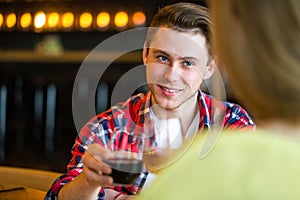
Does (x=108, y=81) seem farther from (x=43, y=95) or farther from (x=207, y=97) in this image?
(x=207, y=97)

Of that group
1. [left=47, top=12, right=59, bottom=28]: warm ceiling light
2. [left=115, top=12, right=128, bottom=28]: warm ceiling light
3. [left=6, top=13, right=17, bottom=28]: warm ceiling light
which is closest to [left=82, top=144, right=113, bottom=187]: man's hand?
[left=115, top=12, right=128, bottom=28]: warm ceiling light

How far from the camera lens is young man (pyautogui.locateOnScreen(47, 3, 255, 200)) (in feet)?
→ 5.96

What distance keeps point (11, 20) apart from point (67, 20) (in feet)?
1.96

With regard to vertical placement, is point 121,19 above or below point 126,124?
above

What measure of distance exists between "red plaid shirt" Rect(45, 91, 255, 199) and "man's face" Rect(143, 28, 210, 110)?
0.23ft

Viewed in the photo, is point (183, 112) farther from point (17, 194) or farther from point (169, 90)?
point (17, 194)

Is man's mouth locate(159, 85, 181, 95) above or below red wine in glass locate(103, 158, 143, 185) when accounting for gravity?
above

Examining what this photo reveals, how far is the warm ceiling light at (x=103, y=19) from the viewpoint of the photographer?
5016mm

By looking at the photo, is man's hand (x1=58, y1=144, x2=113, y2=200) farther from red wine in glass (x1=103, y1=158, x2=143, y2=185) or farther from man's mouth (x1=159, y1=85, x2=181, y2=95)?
man's mouth (x1=159, y1=85, x2=181, y2=95)

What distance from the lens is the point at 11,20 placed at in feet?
17.8

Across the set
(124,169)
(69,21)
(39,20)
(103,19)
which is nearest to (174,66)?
(124,169)

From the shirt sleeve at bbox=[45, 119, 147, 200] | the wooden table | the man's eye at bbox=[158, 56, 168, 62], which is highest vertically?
the man's eye at bbox=[158, 56, 168, 62]

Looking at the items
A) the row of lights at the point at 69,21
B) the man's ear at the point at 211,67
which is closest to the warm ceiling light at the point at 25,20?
the row of lights at the point at 69,21

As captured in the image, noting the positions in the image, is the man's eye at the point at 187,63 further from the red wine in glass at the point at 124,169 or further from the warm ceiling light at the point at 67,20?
the warm ceiling light at the point at 67,20
